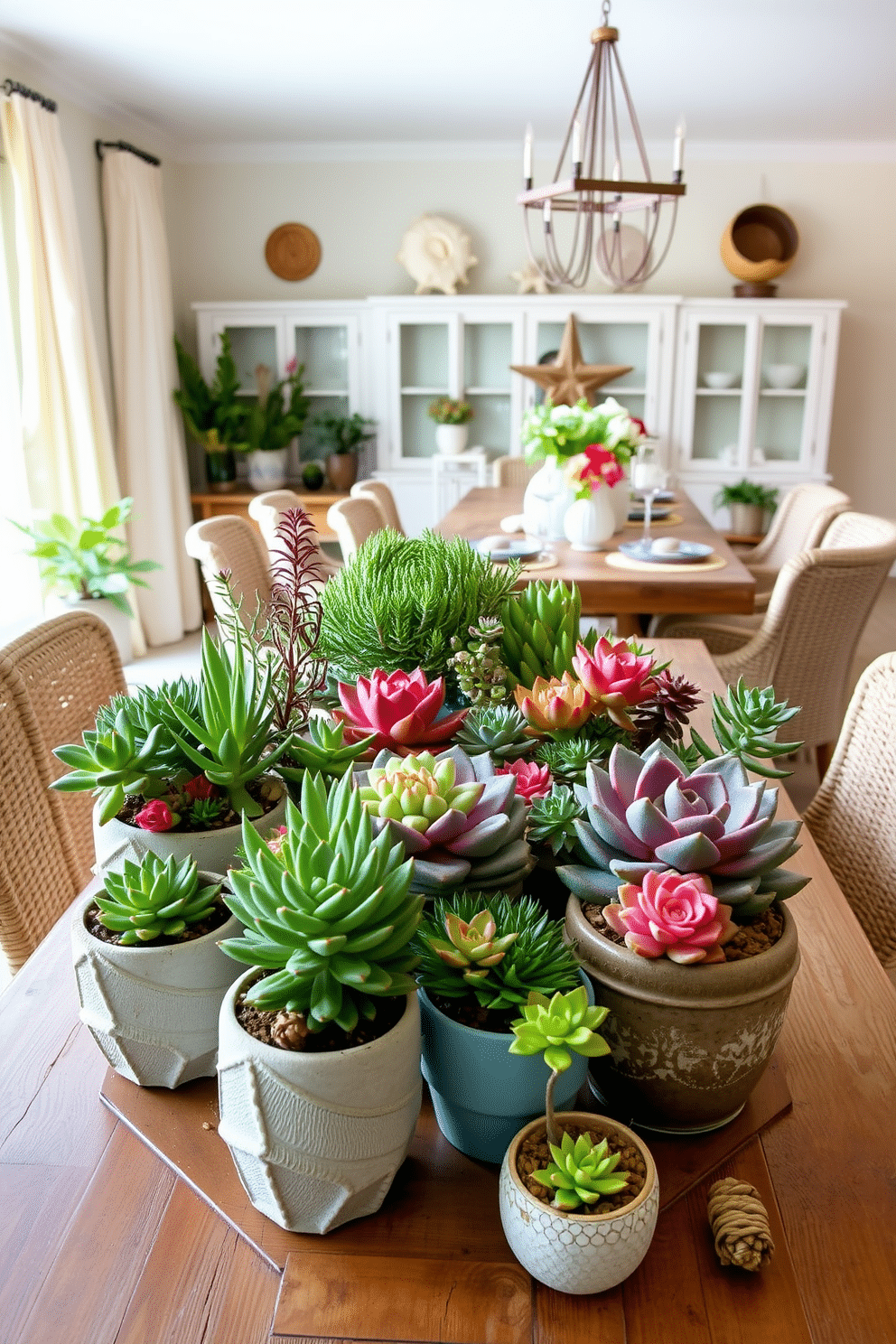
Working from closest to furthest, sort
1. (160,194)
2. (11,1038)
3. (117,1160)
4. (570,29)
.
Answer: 1. (117,1160)
2. (11,1038)
3. (570,29)
4. (160,194)

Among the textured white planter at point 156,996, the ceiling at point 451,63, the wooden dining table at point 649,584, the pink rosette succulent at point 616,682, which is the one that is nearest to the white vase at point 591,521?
the wooden dining table at point 649,584

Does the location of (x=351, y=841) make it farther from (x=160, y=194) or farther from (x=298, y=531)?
(x=160, y=194)

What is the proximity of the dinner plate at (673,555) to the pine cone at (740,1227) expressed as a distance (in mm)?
2224

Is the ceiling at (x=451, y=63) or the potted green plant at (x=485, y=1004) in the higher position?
the ceiling at (x=451, y=63)

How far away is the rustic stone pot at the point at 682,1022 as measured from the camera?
0.57 metres

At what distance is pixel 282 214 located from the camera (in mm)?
5582

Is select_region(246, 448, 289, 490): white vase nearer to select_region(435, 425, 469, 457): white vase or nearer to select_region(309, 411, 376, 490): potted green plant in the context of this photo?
select_region(309, 411, 376, 490): potted green plant

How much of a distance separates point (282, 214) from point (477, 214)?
3.51ft

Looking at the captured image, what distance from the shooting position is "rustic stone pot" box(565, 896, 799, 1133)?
1.87ft

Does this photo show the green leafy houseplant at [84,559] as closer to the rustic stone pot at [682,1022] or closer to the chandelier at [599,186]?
the chandelier at [599,186]

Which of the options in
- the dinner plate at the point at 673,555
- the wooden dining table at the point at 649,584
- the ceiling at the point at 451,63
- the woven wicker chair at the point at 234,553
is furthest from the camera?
the ceiling at the point at 451,63

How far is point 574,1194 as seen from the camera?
0.51 metres

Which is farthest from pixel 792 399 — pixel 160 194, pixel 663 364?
pixel 160 194

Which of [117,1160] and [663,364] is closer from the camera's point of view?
[117,1160]
